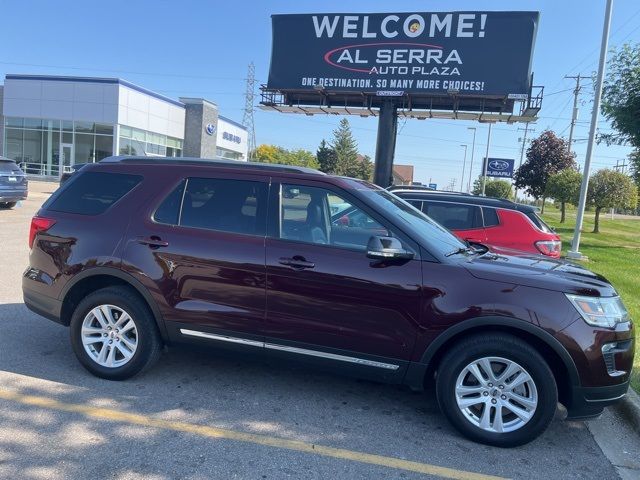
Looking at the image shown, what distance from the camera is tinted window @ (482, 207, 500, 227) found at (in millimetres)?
7367

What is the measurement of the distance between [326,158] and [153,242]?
8201 centimetres

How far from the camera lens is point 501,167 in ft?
82.0

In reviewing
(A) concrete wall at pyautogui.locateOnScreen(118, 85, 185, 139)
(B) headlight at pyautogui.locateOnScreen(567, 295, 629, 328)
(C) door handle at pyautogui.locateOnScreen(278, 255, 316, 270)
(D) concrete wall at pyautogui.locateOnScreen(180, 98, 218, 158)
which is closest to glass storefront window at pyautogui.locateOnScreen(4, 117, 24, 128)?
(A) concrete wall at pyautogui.locateOnScreen(118, 85, 185, 139)

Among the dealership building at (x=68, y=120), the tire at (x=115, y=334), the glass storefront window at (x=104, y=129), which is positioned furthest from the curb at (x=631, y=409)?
the glass storefront window at (x=104, y=129)

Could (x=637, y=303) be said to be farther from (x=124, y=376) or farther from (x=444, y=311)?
(x=124, y=376)

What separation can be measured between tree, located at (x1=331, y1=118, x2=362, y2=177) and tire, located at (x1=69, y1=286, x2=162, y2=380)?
8004 cm

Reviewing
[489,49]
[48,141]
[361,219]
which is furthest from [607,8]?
[48,141]

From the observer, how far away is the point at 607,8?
45.7 feet

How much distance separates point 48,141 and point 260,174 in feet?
112

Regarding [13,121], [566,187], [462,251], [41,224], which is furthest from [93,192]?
[13,121]

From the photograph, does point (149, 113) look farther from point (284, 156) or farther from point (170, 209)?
point (284, 156)

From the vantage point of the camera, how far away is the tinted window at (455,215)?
7496 mm

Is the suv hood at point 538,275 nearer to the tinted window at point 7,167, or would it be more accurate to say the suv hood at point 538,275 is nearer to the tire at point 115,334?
the tire at point 115,334

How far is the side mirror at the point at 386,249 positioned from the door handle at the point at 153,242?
5.48 feet
